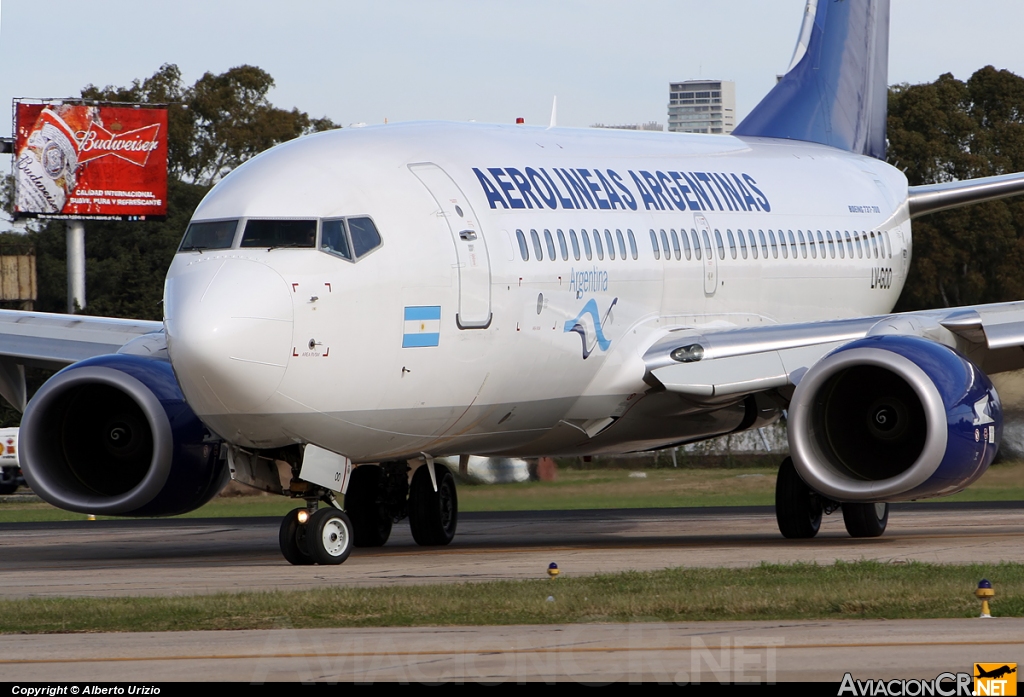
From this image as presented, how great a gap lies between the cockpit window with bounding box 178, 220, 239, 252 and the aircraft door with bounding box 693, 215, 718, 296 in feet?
22.1

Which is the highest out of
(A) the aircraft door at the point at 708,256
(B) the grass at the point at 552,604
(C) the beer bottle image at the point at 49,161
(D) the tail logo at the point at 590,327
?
(C) the beer bottle image at the point at 49,161

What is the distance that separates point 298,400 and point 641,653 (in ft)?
17.7

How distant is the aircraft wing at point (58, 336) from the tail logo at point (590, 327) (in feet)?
16.6

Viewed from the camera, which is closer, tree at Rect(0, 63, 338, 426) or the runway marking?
the runway marking

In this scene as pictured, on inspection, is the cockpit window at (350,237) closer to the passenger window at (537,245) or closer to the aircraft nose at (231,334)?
the aircraft nose at (231,334)

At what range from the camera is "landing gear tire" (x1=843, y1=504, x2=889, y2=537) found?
18.4 meters

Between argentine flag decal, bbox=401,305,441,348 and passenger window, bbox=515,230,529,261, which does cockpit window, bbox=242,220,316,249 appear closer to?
argentine flag decal, bbox=401,305,441,348

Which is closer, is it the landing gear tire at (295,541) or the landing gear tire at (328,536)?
the landing gear tire at (328,536)

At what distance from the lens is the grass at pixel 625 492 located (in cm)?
2288

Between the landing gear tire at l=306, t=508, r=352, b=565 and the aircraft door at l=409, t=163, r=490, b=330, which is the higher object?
the aircraft door at l=409, t=163, r=490, b=330

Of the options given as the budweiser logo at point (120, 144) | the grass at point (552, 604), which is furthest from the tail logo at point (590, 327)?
the budweiser logo at point (120, 144)

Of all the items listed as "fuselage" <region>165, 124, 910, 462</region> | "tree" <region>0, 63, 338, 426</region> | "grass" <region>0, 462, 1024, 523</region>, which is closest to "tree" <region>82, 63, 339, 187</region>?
"tree" <region>0, 63, 338, 426</region>

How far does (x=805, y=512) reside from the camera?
733 inches

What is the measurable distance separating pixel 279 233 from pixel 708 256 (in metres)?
6.73
